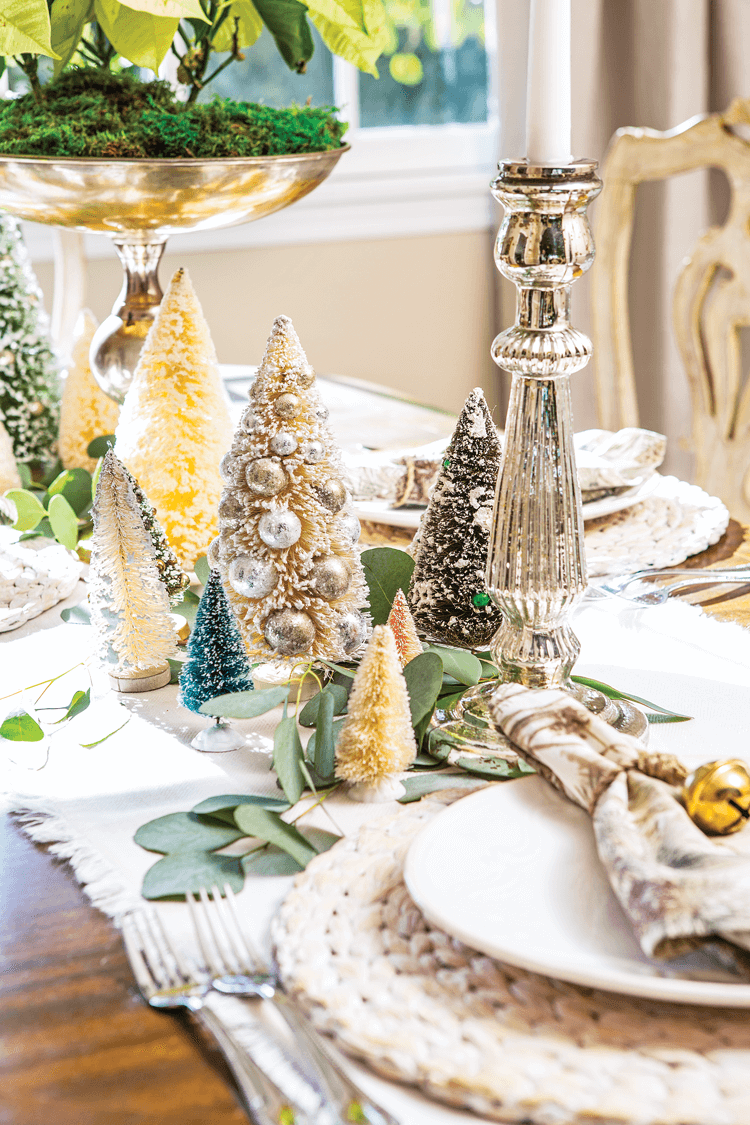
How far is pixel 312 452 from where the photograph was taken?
0.62m

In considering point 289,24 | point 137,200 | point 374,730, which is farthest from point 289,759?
point 289,24

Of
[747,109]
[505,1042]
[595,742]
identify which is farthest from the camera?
[747,109]

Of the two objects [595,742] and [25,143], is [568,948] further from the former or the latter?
[25,143]

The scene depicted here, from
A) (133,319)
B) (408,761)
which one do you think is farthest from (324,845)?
(133,319)

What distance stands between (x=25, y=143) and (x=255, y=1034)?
698 millimetres

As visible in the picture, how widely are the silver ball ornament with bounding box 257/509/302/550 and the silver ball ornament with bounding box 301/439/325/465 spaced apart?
0.03 m

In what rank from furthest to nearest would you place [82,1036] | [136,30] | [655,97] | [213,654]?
[655,97], [136,30], [213,654], [82,1036]

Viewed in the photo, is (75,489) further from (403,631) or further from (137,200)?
(403,631)

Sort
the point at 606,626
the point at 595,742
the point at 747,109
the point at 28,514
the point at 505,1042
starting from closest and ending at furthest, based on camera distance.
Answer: the point at 505,1042 < the point at 595,742 < the point at 606,626 < the point at 28,514 < the point at 747,109

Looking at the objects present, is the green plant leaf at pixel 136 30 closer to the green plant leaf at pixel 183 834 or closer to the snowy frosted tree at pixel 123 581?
the snowy frosted tree at pixel 123 581

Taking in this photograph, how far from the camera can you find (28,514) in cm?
87

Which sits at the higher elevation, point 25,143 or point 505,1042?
point 25,143

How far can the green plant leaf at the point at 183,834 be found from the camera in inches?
19.3

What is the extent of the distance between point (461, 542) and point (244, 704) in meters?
0.18
